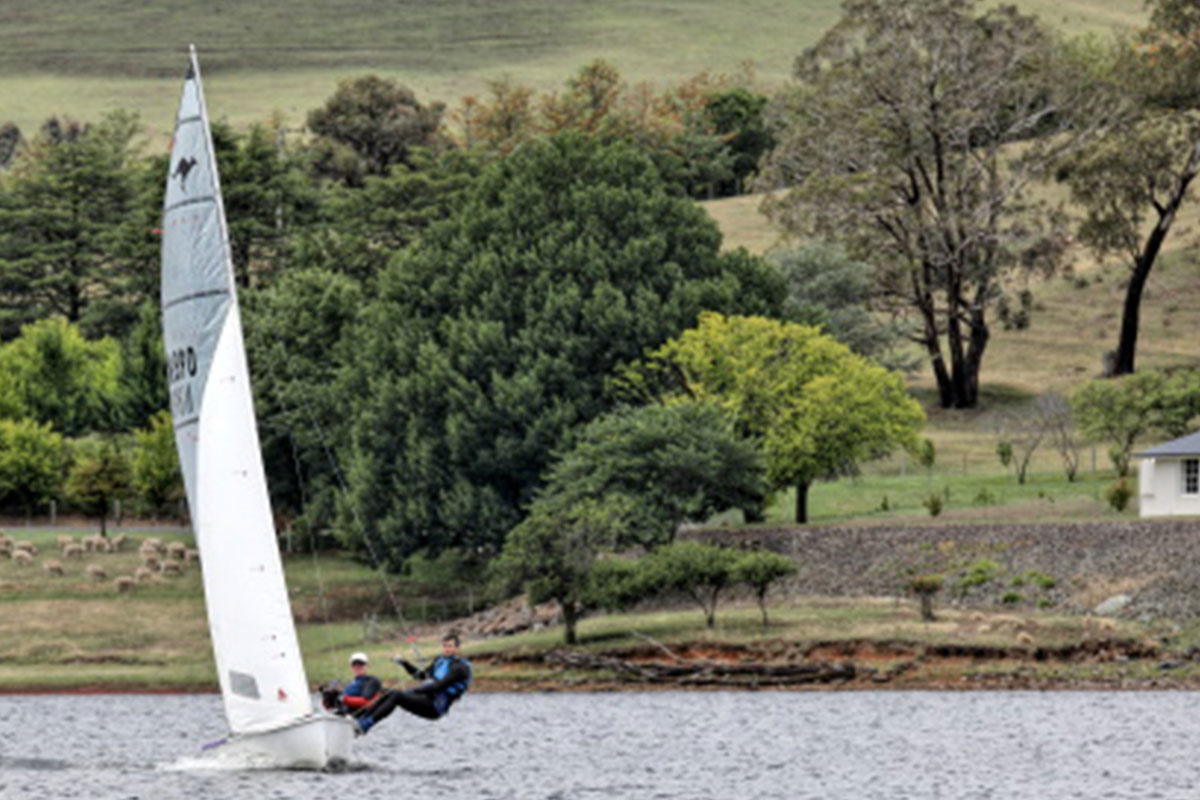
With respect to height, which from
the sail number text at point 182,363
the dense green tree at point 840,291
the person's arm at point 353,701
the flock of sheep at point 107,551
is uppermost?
the sail number text at point 182,363

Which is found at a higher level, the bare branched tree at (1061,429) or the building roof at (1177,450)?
the building roof at (1177,450)

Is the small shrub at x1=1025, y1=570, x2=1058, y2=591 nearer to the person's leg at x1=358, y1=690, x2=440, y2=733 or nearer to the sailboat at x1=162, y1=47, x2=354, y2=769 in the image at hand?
the person's leg at x1=358, y1=690, x2=440, y2=733

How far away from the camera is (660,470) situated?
88.9 metres

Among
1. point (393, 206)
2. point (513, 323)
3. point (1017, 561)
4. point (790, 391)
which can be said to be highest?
point (393, 206)

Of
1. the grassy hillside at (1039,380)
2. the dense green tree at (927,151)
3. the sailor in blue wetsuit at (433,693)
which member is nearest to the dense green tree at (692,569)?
the grassy hillside at (1039,380)

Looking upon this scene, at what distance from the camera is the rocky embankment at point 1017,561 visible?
80938 mm

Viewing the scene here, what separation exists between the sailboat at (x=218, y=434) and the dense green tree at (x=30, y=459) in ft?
260

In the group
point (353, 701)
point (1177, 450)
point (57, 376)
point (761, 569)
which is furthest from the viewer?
point (57, 376)

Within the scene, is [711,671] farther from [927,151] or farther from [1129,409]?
[927,151]

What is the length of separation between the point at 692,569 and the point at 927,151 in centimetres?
5513

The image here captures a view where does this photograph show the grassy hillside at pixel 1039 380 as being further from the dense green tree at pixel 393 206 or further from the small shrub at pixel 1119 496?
the dense green tree at pixel 393 206

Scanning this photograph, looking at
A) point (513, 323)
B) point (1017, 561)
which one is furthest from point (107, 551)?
point (1017, 561)

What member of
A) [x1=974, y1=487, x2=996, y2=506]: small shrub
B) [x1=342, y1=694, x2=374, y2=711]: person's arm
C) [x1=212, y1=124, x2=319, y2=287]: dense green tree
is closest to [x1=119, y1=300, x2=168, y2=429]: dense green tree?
[x1=212, y1=124, x2=319, y2=287]: dense green tree

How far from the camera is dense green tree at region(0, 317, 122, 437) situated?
134500 millimetres
